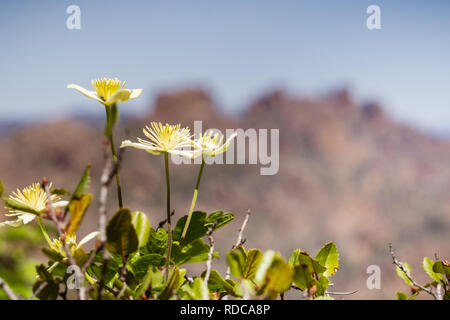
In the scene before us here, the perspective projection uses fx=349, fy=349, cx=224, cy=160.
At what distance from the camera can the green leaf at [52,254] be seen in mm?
231

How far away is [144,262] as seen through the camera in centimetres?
28

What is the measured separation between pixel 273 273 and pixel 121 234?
0.33ft

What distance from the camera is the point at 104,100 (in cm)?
32

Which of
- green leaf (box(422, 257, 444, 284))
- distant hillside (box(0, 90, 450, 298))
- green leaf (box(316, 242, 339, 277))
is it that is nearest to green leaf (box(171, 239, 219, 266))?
green leaf (box(316, 242, 339, 277))

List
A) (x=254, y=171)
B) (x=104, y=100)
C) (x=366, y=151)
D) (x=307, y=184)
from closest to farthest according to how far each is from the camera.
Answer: (x=104, y=100) < (x=254, y=171) < (x=307, y=184) < (x=366, y=151)

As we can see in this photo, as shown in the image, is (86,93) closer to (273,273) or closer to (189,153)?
(189,153)

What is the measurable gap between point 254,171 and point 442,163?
997 centimetres

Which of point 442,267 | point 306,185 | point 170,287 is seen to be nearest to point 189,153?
point 170,287

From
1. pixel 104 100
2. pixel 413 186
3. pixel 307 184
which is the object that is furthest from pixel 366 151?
pixel 104 100

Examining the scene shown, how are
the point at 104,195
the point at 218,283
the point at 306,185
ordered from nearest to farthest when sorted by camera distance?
the point at 104,195, the point at 218,283, the point at 306,185

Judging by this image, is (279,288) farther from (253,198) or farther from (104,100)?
(253,198)

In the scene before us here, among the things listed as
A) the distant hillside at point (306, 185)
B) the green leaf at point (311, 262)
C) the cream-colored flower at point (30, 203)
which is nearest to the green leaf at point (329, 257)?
the green leaf at point (311, 262)

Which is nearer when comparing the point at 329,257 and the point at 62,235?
the point at 62,235

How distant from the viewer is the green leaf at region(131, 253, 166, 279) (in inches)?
10.8
